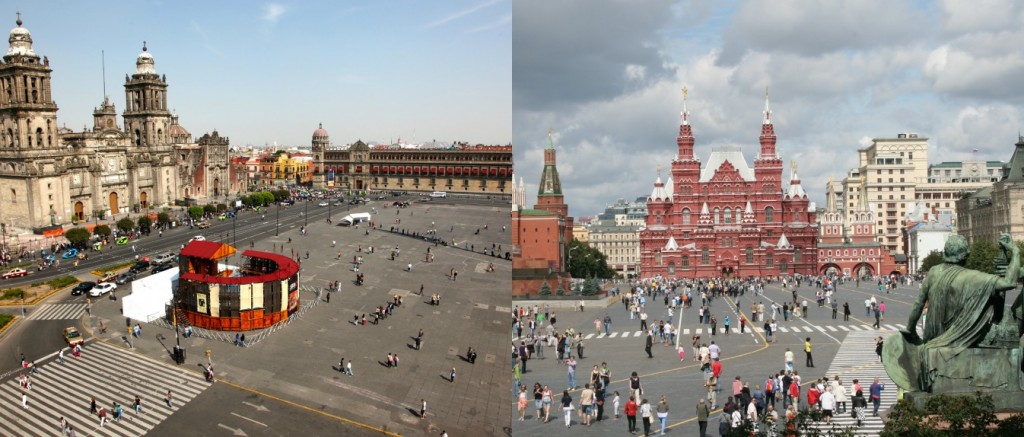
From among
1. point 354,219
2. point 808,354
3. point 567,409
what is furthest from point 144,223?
point 567,409

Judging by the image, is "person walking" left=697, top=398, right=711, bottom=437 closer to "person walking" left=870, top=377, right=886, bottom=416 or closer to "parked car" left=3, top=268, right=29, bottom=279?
"person walking" left=870, top=377, right=886, bottom=416

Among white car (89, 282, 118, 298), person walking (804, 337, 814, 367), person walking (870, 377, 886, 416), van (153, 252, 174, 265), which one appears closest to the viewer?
person walking (870, 377, 886, 416)

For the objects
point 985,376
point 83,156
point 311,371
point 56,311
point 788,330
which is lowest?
point 311,371

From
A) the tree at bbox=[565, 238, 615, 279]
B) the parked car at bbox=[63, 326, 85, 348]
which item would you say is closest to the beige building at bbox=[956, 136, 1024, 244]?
the tree at bbox=[565, 238, 615, 279]

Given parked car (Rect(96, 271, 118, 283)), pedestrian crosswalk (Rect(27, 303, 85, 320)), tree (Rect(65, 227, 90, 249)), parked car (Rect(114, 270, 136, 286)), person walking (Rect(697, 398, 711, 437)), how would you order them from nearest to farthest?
person walking (Rect(697, 398, 711, 437)) < pedestrian crosswalk (Rect(27, 303, 85, 320)) < parked car (Rect(96, 271, 118, 283)) < parked car (Rect(114, 270, 136, 286)) < tree (Rect(65, 227, 90, 249))

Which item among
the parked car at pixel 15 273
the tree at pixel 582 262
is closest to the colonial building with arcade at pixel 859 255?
the tree at pixel 582 262

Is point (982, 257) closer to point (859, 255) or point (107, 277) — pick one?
point (859, 255)

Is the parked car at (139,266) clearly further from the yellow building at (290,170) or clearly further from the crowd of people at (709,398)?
the yellow building at (290,170)
